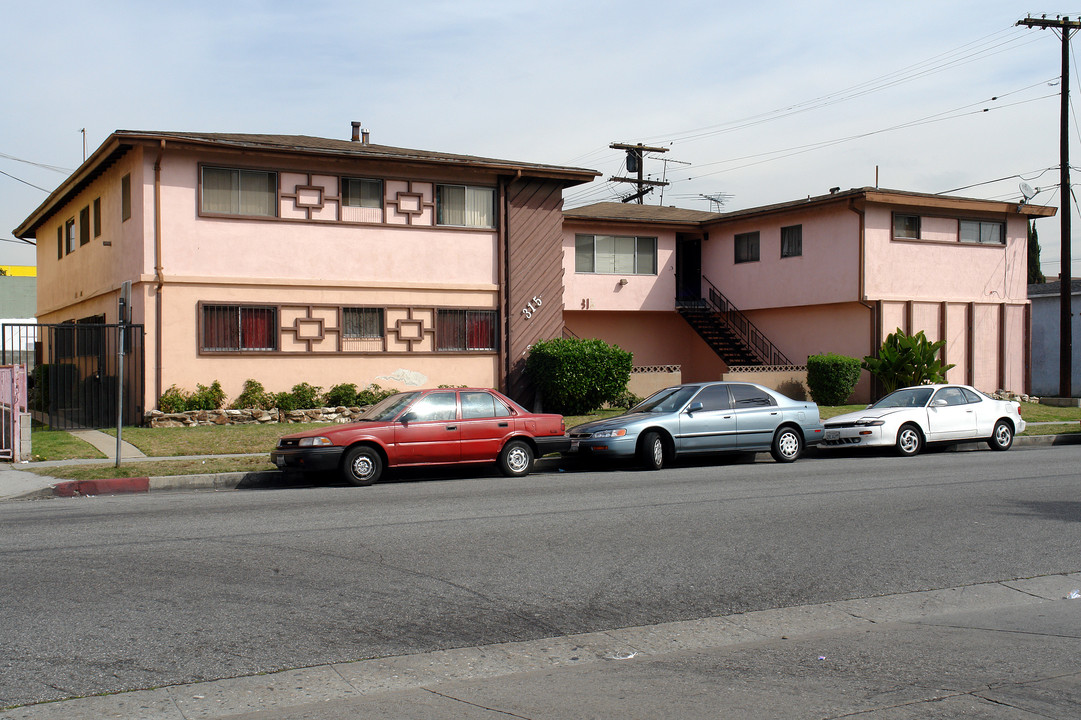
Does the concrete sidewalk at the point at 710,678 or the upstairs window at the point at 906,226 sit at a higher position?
the upstairs window at the point at 906,226

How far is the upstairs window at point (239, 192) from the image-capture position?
2155cm

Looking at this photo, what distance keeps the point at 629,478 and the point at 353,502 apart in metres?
4.59

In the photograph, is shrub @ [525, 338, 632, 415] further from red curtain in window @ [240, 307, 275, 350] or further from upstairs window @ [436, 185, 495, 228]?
red curtain in window @ [240, 307, 275, 350]

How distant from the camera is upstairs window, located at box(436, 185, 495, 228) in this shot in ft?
78.5

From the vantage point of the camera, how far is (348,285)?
2280cm

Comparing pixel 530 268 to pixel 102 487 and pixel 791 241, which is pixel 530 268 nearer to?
pixel 791 241

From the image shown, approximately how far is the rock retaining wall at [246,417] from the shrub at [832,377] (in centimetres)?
1309

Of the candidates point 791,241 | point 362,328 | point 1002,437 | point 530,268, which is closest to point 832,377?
point 791,241

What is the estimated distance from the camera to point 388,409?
1486 centimetres

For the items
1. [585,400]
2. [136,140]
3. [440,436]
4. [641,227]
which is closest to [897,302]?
[641,227]

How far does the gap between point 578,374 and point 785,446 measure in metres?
7.23

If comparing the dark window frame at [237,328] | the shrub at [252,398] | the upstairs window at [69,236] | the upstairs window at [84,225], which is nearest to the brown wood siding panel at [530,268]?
the dark window frame at [237,328]

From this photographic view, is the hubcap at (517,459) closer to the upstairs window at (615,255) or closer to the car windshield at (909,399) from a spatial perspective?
the car windshield at (909,399)

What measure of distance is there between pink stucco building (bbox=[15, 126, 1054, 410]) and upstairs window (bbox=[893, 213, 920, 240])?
7cm
